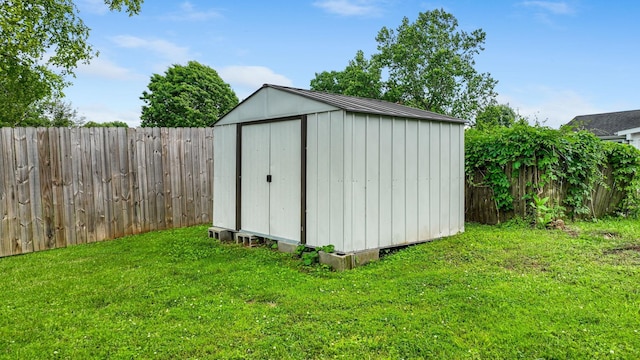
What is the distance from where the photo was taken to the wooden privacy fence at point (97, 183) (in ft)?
18.2

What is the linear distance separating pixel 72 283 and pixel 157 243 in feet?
6.36

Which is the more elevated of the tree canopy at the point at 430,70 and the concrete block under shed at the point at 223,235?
the tree canopy at the point at 430,70

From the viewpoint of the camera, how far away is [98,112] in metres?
25.3

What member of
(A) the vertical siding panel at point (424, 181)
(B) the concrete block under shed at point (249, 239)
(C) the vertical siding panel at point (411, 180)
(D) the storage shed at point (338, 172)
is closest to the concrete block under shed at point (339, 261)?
(D) the storage shed at point (338, 172)

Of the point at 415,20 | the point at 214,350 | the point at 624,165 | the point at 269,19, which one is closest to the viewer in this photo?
the point at 214,350

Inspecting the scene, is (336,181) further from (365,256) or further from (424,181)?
(424,181)

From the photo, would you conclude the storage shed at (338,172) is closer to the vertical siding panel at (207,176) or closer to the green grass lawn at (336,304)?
the green grass lawn at (336,304)

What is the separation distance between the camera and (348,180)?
4.50 m

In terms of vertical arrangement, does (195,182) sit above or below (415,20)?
below

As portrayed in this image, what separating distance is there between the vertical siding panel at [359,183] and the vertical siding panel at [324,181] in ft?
0.92

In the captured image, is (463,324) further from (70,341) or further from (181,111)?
(181,111)

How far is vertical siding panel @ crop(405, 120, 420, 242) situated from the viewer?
17.0 feet

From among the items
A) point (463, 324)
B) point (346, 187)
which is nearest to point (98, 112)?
point (346, 187)

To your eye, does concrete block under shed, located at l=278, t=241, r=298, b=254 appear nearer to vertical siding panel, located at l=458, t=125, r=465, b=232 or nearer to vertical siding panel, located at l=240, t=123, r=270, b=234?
vertical siding panel, located at l=240, t=123, r=270, b=234
